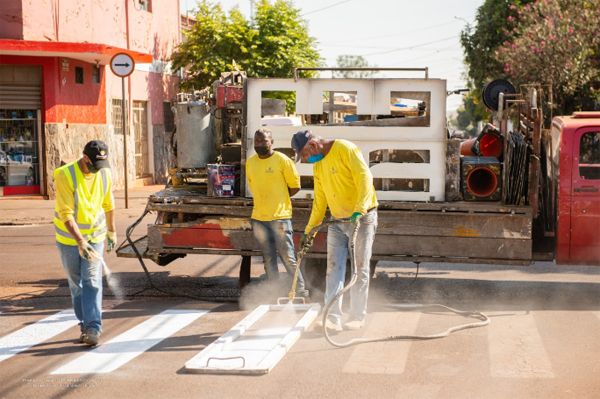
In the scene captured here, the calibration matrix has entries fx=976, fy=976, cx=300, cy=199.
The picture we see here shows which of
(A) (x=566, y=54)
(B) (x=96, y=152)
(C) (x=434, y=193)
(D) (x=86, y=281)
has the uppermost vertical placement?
(A) (x=566, y=54)

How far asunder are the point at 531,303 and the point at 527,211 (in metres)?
0.98

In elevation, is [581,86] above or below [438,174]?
above

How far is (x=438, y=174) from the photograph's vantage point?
34.1 feet

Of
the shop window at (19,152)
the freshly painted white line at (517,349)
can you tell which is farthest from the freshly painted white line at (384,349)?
the shop window at (19,152)

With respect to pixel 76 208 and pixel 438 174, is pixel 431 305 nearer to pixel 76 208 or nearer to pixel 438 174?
pixel 438 174

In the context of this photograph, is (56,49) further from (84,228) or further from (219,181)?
(84,228)

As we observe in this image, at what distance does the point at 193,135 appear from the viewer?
11.3m

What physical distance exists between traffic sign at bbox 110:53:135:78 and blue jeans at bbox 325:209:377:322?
39.0 feet

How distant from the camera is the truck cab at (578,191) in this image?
10.2 m

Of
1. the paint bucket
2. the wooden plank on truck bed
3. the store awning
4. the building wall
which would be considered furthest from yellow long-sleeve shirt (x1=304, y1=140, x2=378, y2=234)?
the building wall

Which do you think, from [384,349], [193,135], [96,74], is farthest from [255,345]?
[96,74]

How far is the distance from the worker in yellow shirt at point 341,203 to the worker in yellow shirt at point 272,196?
0.86m

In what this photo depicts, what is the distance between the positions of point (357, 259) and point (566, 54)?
55.3 ft

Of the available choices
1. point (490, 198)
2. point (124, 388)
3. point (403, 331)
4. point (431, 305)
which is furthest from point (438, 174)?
point (124, 388)
